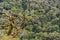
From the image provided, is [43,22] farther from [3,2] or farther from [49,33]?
[3,2]

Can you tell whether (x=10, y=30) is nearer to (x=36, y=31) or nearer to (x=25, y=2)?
(x=36, y=31)

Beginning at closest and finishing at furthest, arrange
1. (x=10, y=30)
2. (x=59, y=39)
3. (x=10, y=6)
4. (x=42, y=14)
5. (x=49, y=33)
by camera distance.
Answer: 1. (x=10, y=30)
2. (x=59, y=39)
3. (x=49, y=33)
4. (x=42, y=14)
5. (x=10, y=6)

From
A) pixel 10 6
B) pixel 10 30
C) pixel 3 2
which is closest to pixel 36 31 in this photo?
pixel 10 6

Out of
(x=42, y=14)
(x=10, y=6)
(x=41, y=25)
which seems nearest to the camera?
(x=41, y=25)

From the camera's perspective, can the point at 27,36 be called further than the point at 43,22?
No

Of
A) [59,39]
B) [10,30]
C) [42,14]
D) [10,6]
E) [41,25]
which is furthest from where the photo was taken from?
[10,6]

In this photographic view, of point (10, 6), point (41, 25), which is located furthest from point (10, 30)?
point (10, 6)

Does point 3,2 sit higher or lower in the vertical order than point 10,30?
lower

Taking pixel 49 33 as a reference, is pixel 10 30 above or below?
above

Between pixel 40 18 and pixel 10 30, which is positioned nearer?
pixel 10 30
